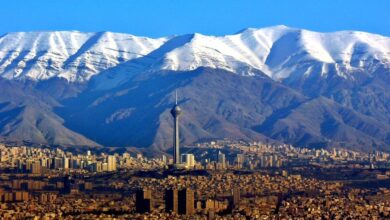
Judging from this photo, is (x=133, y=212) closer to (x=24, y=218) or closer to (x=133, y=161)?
(x=24, y=218)

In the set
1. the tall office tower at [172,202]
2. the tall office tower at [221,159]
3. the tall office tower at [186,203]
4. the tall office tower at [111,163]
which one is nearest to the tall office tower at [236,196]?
the tall office tower at [186,203]

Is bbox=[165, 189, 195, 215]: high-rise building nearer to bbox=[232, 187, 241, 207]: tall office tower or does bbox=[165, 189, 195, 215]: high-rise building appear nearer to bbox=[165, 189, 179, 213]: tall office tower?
bbox=[165, 189, 179, 213]: tall office tower

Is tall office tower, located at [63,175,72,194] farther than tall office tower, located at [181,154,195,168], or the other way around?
tall office tower, located at [181,154,195,168]

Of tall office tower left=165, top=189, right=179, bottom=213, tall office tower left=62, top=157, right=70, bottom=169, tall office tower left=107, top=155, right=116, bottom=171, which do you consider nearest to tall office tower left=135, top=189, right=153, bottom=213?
tall office tower left=165, top=189, right=179, bottom=213

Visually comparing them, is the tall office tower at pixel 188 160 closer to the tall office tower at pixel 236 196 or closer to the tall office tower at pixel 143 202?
the tall office tower at pixel 236 196

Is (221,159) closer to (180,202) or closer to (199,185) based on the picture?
(199,185)

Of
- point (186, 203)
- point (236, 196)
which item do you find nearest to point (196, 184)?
point (236, 196)

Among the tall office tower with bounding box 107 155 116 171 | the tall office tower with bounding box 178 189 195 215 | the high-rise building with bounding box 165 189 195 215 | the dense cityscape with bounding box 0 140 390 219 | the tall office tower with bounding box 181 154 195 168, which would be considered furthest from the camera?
the tall office tower with bounding box 181 154 195 168

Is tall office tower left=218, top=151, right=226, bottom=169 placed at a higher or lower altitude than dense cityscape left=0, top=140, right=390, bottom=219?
higher

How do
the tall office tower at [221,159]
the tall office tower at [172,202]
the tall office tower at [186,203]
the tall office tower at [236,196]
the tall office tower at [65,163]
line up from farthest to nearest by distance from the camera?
the tall office tower at [221,159], the tall office tower at [65,163], the tall office tower at [236,196], the tall office tower at [172,202], the tall office tower at [186,203]
